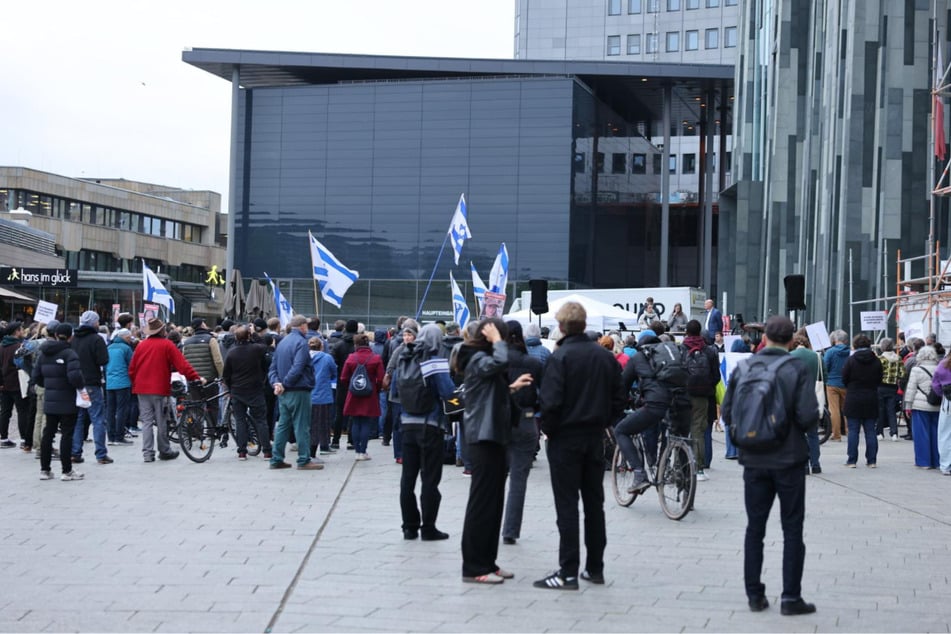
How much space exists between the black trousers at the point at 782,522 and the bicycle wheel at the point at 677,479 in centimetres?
319

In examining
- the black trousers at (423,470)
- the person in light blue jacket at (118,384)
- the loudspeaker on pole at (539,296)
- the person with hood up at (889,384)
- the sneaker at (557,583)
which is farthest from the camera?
the loudspeaker on pole at (539,296)

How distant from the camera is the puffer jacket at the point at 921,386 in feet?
50.8

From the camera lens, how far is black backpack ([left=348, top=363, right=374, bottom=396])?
15359mm

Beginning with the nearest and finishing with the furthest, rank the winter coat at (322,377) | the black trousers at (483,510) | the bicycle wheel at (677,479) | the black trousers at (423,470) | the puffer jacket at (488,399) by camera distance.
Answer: the black trousers at (483,510) < the puffer jacket at (488,399) < the black trousers at (423,470) < the bicycle wheel at (677,479) < the winter coat at (322,377)

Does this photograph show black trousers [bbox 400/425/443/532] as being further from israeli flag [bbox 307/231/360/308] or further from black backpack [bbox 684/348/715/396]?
israeli flag [bbox 307/231/360/308]

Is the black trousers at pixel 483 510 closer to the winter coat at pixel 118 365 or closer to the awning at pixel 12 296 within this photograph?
the winter coat at pixel 118 365

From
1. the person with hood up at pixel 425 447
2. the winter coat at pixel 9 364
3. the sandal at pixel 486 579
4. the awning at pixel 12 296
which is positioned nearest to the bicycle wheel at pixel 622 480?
the person with hood up at pixel 425 447

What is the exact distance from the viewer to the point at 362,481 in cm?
1343

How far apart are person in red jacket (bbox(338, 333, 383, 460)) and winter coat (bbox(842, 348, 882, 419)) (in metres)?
6.04

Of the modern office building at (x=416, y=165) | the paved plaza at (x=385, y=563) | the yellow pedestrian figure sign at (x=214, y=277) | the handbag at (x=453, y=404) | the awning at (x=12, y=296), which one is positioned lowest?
the paved plaza at (x=385, y=563)

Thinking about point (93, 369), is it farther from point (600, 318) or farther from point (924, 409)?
point (600, 318)

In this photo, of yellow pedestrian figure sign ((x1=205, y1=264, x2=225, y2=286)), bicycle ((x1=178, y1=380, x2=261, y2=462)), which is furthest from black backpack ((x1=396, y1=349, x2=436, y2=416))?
yellow pedestrian figure sign ((x1=205, y1=264, x2=225, y2=286))

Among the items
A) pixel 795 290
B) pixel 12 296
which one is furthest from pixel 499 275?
pixel 12 296

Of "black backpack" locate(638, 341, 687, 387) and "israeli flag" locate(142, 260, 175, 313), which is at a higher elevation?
"israeli flag" locate(142, 260, 175, 313)
